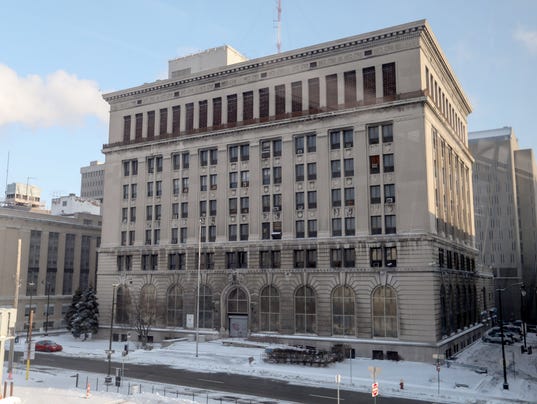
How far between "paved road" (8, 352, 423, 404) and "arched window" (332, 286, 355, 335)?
1521 cm

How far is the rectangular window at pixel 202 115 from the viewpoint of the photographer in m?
68.6

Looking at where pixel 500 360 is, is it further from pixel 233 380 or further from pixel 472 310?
pixel 233 380

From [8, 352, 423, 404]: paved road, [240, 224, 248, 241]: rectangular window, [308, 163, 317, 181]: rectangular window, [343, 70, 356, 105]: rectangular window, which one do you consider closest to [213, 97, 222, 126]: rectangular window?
[240, 224, 248, 241]: rectangular window

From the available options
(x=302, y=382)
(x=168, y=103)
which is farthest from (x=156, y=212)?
(x=302, y=382)

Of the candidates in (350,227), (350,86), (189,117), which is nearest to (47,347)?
(189,117)

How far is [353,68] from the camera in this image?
192 ft

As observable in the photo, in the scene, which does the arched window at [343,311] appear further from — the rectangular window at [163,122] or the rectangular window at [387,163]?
the rectangular window at [163,122]

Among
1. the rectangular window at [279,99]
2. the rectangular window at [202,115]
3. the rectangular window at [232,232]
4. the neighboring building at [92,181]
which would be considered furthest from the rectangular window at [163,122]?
the neighboring building at [92,181]

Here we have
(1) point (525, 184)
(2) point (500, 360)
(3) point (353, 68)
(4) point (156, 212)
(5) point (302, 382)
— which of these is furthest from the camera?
(1) point (525, 184)

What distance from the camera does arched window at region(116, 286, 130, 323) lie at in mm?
69713

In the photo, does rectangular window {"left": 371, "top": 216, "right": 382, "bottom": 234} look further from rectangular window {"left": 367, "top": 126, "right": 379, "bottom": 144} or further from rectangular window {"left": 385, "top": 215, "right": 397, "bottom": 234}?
rectangular window {"left": 367, "top": 126, "right": 379, "bottom": 144}

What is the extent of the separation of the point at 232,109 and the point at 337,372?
3583cm

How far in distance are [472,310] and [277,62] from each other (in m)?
42.8

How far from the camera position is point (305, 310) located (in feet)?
190
